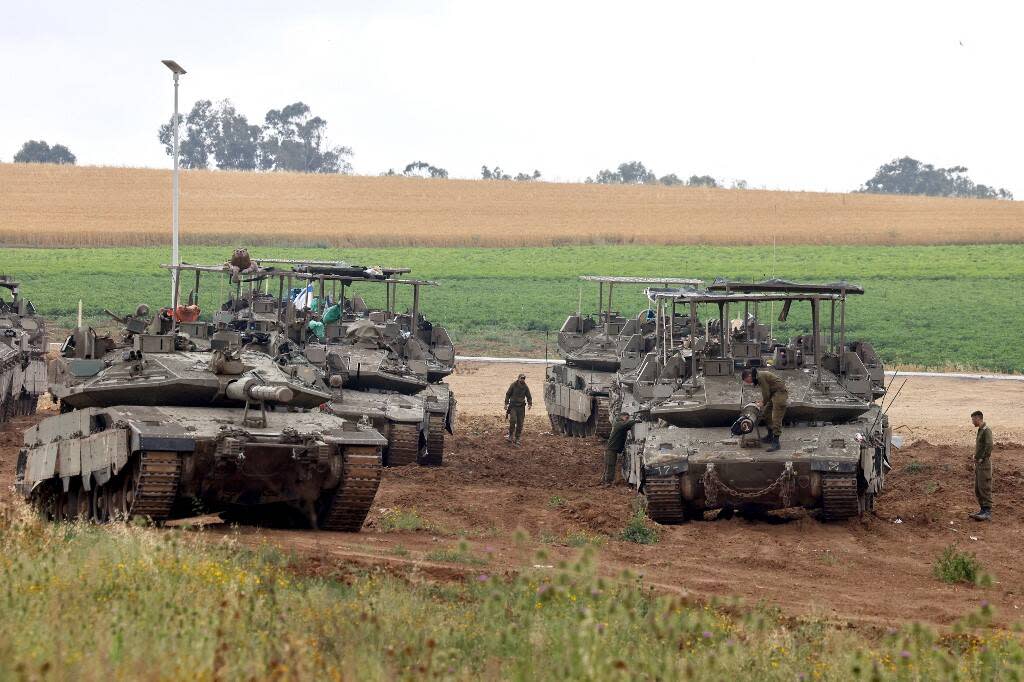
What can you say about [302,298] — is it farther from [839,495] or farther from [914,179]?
[914,179]

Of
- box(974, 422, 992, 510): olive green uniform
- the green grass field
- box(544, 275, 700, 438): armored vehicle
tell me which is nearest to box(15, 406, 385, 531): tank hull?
box(974, 422, 992, 510): olive green uniform

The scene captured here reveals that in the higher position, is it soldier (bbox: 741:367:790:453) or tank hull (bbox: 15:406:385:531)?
soldier (bbox: 741:367:790:453)

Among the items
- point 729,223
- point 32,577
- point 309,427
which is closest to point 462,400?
point 309,427

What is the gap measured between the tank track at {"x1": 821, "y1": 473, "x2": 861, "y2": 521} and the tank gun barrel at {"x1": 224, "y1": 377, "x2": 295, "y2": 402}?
18.3ft

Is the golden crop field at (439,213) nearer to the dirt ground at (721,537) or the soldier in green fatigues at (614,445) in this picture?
the dirt ground at (721,537)

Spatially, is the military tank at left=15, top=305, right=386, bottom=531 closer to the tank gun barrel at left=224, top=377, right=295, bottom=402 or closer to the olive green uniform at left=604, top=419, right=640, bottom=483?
the tank gun barrel at left=224, top=377, right=295, bottom=402

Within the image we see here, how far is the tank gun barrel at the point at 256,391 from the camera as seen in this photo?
50.0ft

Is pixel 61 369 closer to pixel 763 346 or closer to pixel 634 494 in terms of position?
pixel 634 494

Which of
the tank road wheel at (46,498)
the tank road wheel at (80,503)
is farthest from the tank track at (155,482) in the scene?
the tank road wheel at (46,498)

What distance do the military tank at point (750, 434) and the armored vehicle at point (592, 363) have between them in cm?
595

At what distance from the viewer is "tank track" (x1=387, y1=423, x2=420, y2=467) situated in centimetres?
2177

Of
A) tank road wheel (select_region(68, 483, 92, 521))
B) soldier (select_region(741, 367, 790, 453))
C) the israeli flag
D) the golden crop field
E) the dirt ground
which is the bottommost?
the dirt ground

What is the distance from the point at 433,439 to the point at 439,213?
53271mm

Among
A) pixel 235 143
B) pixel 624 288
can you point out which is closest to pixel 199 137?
pixel 235 143
